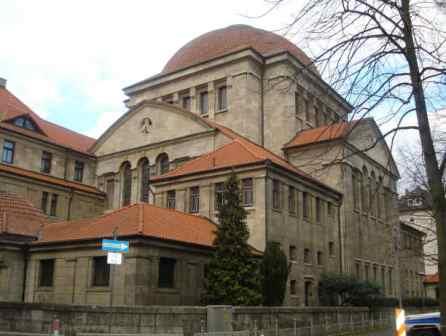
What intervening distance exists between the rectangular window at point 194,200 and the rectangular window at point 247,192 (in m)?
3.52

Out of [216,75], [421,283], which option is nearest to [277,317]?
[216,75]

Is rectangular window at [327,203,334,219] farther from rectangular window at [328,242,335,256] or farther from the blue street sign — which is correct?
the blue street sign

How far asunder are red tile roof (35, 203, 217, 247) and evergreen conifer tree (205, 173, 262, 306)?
2164 millimetres

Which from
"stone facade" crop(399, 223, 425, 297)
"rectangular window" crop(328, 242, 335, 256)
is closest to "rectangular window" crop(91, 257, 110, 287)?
"rectangular window" crop(328, 242, 335, 256)

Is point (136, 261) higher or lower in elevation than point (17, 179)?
lower

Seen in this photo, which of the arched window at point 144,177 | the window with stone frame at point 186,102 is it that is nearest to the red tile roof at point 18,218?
the arched window at point 144,177

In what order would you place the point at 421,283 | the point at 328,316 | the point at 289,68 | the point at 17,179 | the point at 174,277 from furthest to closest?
1. the point at 421,283
2. the point at 289,68
3. the point at 17,179
4. the point at 328,316
5. the point at 174,277

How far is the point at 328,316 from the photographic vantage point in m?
28.2

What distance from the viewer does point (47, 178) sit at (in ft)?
138

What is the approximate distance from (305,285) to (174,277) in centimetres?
1180

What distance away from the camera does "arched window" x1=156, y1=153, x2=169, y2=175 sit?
1639 inches

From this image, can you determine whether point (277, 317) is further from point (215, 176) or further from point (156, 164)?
point (156, 164)

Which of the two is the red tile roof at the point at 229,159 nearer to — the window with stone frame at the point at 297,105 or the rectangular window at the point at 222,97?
the rectangular window at the point at 222,97

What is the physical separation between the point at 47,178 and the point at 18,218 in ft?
37.6
